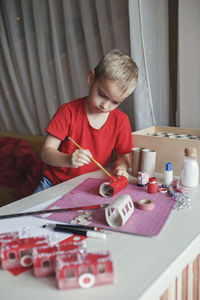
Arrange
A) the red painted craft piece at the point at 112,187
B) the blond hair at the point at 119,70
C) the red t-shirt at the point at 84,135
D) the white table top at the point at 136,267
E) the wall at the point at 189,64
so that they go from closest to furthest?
the white table top at the point at 136,267 → the red painted craft piece at the point at 112,187 → the blond hair at the point at 119,70 → the red t-shirt at the point at 84,135 → the wall at the point at 189,64

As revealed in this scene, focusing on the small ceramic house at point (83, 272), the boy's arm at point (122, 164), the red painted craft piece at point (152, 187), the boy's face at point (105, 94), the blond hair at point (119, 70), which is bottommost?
the boy's arm at point (122, 164)

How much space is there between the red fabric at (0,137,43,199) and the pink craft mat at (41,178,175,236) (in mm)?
951

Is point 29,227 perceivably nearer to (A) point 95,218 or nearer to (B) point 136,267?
(A) point 95,218

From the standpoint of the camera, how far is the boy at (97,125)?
99cm

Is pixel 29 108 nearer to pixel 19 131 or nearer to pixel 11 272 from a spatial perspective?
pixel 19 131

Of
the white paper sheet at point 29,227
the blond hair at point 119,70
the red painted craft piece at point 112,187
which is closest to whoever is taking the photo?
the white paper sheet at point 29,227

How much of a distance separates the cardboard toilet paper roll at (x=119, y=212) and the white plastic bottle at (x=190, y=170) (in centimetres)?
31

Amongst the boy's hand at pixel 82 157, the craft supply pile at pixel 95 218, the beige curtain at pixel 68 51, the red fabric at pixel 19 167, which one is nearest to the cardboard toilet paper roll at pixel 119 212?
the craft supply pile at pixel 95 218

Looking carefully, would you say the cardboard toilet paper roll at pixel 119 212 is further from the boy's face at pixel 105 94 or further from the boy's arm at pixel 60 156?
the boy's face at pixel 105 94

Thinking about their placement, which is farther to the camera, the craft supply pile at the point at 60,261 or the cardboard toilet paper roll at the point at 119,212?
the cardboard toilet paper roll at the point at 119,212

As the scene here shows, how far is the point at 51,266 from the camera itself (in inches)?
19.0

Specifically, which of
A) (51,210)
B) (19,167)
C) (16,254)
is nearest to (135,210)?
(51,210)

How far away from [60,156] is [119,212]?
0.46 meters

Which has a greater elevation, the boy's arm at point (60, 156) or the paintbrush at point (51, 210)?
the boy's arm at point (60, 156)
